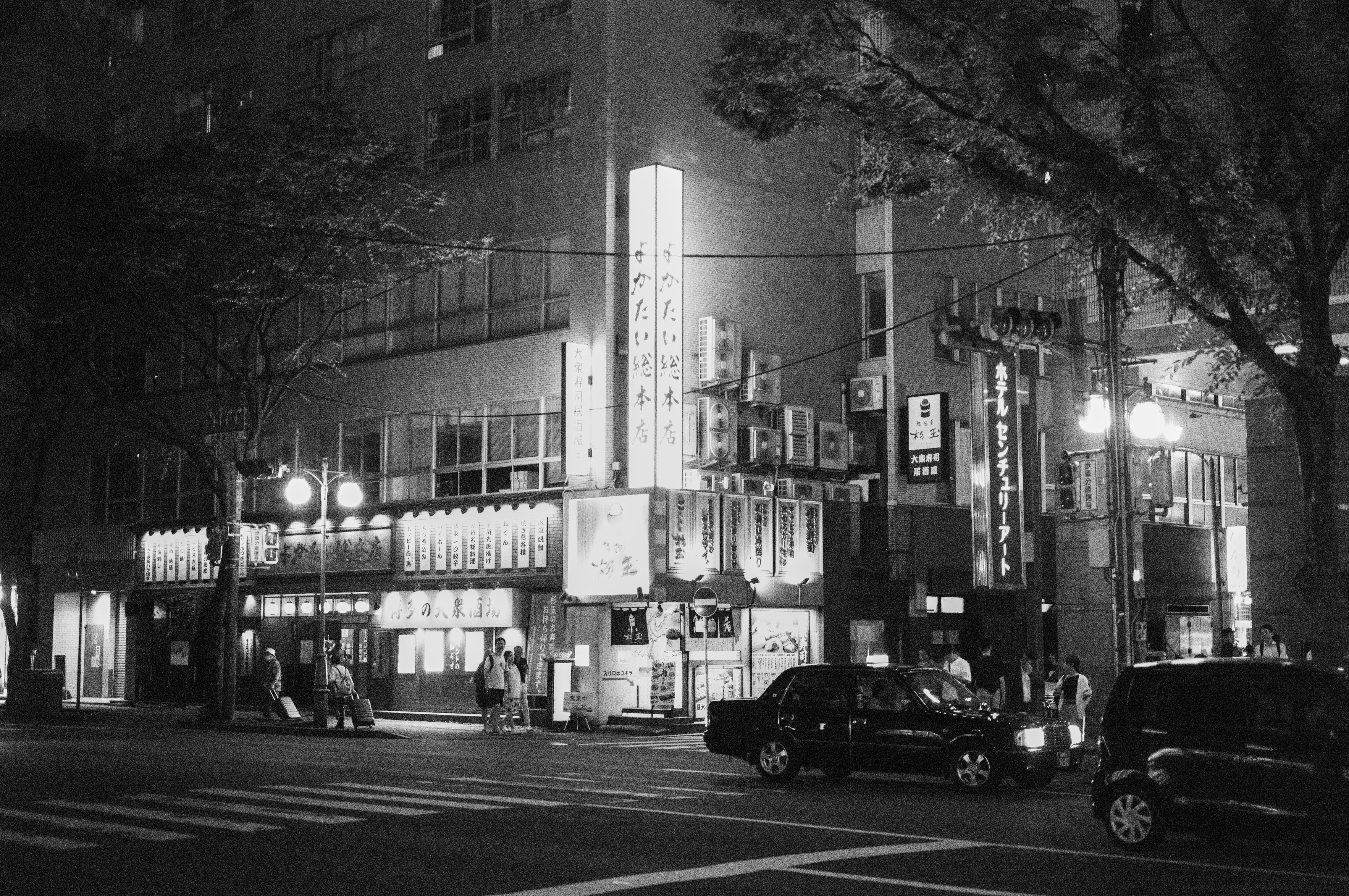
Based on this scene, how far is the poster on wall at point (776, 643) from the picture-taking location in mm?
36656

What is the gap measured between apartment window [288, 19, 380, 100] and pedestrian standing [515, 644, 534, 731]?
1761 cm

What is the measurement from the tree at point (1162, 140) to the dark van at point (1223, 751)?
19.6 ft

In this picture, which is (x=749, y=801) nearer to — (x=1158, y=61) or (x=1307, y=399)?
(x=1307, y=399)

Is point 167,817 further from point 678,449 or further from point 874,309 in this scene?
point 874,309

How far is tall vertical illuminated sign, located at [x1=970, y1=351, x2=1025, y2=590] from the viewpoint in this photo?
101 feet

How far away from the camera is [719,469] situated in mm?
35531

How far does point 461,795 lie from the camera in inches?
712

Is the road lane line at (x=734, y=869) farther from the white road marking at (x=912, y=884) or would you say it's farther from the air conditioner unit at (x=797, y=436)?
the air conditioner unit at (x=797, y=436)

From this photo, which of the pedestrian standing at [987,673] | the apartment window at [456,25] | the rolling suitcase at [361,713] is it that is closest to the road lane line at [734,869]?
the rolling suitcase at [361,713]

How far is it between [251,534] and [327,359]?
211 inches

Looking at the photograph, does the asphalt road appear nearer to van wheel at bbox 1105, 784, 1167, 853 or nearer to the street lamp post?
van wheel at bbox 1105, 784, 1167, 853

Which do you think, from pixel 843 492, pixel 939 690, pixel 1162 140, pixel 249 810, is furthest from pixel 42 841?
pixel 843 492

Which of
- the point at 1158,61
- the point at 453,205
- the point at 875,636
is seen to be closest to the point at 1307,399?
the point at 1158,61

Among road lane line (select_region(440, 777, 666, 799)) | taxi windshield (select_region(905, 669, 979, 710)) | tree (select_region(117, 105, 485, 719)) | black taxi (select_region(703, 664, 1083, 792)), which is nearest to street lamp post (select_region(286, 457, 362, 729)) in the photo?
tree (select_region(117, 105, 485, 719))
